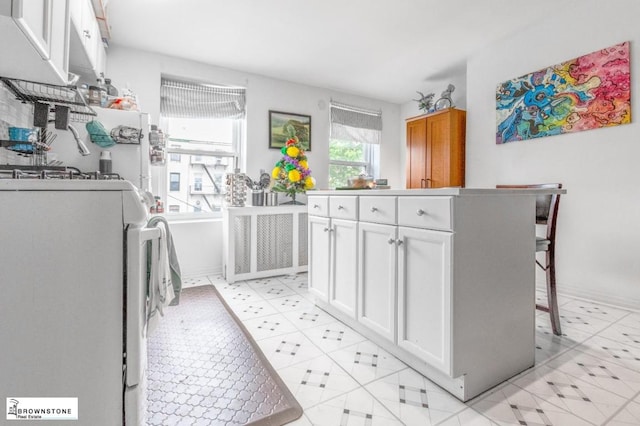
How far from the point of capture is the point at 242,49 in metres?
3.30

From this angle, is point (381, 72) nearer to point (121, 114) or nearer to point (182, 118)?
point (182, 118)

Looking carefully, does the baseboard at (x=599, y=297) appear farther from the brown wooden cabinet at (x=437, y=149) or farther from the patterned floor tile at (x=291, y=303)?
the patterned floor tile at (x=291, y=303)

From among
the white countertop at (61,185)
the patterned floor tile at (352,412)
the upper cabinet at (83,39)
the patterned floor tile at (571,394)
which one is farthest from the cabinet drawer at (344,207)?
the upper cabinet at (83,39)

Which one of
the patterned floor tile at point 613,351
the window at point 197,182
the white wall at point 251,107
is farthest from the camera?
the window at point 197,182

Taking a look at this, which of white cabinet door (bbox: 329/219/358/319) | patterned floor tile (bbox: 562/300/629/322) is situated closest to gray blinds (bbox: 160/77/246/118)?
white cabinet door (bbox: 329/219/358/319)

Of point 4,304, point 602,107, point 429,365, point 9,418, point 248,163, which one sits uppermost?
point 602,107

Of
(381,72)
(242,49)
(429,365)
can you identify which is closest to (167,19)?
(242,49)

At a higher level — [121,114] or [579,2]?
[579,2]

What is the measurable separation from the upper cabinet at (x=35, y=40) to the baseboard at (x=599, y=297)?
3.99 m

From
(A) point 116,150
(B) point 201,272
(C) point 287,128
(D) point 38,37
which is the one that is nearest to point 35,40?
(D) point 38,37

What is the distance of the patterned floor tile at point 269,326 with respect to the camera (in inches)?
81.3

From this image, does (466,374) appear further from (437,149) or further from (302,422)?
(437,149)

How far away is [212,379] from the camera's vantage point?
5.09 feet

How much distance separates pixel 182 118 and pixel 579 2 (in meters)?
4.05
